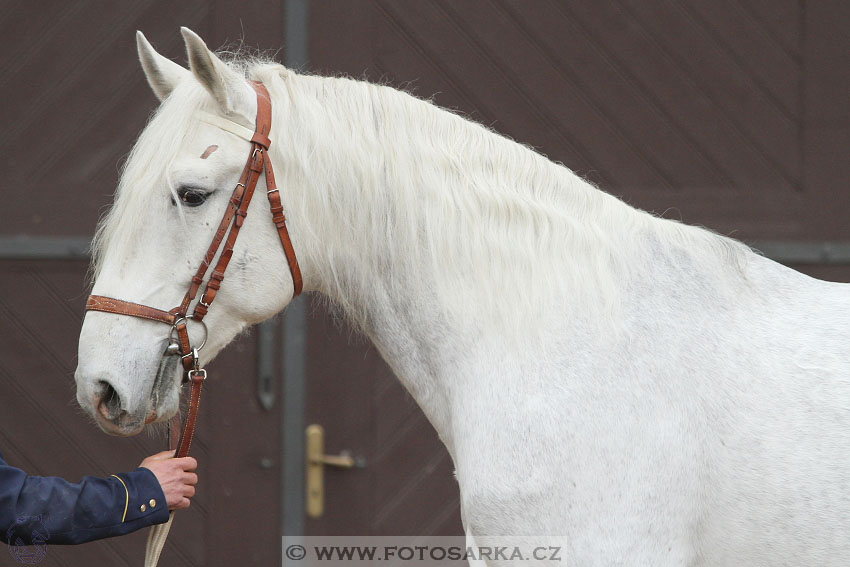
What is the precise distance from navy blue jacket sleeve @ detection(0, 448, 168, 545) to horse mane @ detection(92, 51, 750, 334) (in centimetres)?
41

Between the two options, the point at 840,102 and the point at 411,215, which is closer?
the point at 411,215

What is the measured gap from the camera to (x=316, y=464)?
250 centimetres

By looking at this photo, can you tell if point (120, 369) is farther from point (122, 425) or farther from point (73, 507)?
point (73, 507)

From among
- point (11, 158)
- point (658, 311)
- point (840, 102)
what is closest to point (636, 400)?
point (658, 311)

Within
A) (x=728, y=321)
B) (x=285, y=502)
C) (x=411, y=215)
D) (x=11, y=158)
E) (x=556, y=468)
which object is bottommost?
(x=285, y=502)

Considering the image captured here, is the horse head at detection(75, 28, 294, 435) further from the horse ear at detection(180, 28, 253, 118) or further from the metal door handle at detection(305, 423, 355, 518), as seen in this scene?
the metal door handle at detection(305, 423, 355, 518)

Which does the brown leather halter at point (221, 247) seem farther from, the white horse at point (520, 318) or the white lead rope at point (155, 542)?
the white lead rope at point (155, 542)

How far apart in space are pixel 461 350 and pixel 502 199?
0.30m

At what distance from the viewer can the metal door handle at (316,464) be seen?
8.18 feet

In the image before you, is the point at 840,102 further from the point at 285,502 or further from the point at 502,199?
the point at 285,502

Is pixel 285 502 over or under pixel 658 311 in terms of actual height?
under

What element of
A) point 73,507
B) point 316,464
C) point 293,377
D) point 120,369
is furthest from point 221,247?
point 316,464

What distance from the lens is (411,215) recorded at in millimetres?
1378

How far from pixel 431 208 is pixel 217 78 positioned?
450 millimetres
